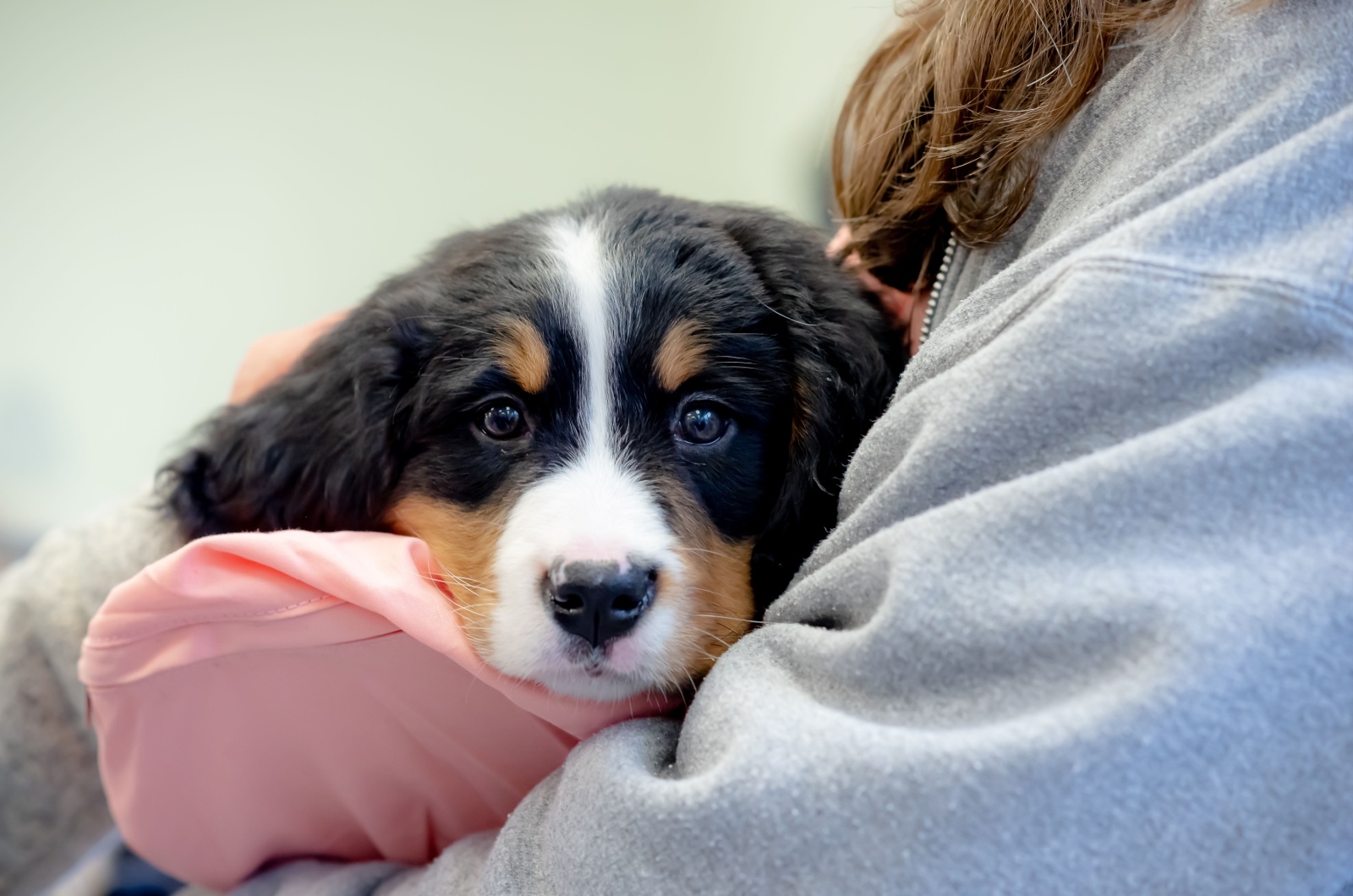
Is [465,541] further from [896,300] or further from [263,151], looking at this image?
[263,151]

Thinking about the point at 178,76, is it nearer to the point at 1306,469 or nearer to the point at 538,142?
the point at 538,142

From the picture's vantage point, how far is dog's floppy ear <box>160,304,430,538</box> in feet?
4.34

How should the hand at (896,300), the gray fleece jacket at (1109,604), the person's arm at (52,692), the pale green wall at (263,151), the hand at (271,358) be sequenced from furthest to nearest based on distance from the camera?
1. the pale green wall at (263,151)
2. the hand at (271,358)
3. the person's arm at (52,692)
4. the hand at (896,300)
5. the gray fleece jacket at (1109,604)

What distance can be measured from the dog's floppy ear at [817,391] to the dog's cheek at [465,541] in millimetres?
359

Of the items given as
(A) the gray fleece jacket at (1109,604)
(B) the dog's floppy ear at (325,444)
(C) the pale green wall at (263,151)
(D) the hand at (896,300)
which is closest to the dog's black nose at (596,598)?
(A) the gray fleece jacket at (1109,604)

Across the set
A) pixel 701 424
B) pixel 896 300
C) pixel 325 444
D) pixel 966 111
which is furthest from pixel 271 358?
pixel 966 111

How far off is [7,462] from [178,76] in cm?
121

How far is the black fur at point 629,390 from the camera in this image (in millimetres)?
1248

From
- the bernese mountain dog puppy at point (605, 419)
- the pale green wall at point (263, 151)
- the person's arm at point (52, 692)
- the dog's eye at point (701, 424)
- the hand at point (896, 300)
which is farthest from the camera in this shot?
the pale green wall at point (263, 151)

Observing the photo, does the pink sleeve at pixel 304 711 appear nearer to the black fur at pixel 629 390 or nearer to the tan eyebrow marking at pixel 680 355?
the black fur at pixel 629 390

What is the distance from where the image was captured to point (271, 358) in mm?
1761

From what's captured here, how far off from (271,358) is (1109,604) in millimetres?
1559

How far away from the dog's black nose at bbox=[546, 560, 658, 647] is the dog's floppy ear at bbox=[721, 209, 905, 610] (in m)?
0.24

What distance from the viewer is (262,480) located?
1.37 m
